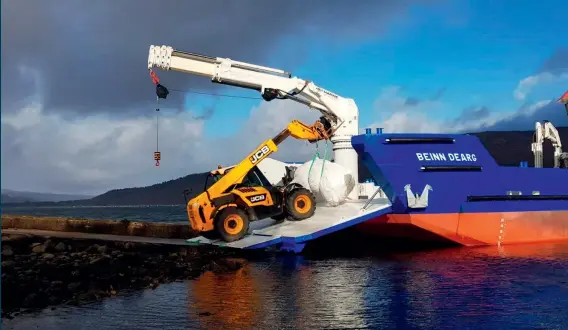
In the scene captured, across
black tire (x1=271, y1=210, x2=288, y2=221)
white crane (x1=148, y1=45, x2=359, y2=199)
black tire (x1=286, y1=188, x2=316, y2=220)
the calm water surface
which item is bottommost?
the calm water surface

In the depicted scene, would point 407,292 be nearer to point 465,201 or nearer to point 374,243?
point 465,201

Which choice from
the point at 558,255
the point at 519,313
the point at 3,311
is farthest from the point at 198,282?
the point at 558,255

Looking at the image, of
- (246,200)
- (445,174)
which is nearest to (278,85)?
(246,200)

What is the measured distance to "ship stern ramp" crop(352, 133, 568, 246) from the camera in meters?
13.3

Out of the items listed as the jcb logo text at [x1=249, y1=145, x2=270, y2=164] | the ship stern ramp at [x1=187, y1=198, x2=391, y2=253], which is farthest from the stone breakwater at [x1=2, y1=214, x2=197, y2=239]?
the jcb logo text at [x1=249, y1=145, x2=270, y2=164]

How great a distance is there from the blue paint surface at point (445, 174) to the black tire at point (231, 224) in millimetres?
3515

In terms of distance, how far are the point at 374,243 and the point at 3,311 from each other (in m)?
11.1

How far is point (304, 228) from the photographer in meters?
12.4

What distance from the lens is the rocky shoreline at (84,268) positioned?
7.57 meters

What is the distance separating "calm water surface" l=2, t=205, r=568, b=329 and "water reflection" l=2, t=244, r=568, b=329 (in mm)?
13

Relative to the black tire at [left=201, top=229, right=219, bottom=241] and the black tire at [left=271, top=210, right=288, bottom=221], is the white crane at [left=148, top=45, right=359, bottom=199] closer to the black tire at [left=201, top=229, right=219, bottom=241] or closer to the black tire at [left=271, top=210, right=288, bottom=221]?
the black tire at [left=271, top=210, right=288, bottom=221]

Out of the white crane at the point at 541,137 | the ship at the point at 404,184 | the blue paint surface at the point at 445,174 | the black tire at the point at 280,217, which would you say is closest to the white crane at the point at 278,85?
the ship at the point at 404,184

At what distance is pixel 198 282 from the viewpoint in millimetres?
9266

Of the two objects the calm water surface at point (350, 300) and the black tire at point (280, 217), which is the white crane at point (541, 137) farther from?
the black tire at point (280, 217)
